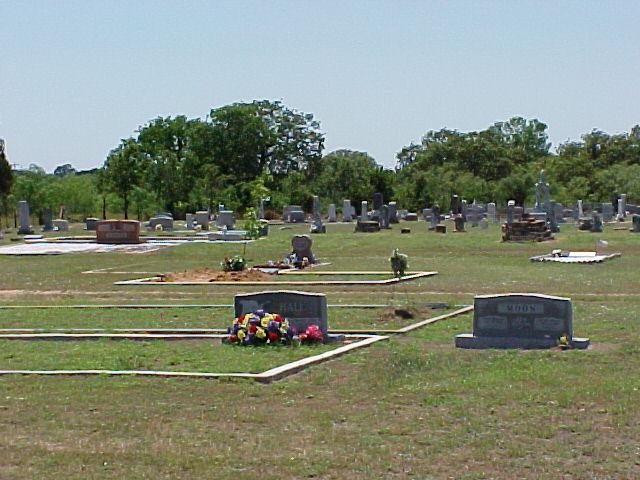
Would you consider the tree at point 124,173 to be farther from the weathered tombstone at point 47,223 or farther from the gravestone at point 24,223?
the gravestone at point 24,223

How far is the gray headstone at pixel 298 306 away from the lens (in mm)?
15969

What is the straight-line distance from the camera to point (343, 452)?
9438mm

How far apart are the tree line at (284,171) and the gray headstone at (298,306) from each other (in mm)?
66932

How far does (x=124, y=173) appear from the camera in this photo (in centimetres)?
9475

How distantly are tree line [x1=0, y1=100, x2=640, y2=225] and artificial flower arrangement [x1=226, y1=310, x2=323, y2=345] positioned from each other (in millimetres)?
67260

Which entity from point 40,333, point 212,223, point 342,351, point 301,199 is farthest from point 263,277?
point 301,199

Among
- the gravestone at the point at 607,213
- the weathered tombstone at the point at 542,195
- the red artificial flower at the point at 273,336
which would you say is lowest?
the red artificial flower at the point at 273,336

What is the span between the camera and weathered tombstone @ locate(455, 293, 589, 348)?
48.7ft

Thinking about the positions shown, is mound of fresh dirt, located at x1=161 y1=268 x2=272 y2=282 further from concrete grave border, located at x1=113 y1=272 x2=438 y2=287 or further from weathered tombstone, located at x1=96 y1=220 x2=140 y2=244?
weathered tombstone, located at x1=96 y1=220 x2=140 y2=244

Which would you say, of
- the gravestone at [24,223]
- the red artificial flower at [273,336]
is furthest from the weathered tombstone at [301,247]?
the gravestone at [24,223]

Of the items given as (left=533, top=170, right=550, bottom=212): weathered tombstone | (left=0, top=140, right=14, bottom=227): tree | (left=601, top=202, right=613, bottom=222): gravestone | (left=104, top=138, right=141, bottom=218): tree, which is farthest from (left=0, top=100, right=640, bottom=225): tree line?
(left=533, top=170, right=550, bottom=212): weathered tombstone

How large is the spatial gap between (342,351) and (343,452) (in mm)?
5322

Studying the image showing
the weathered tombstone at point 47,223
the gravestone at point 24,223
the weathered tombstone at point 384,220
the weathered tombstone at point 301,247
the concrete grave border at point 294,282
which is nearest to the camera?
the concrete grave border at point 294,282

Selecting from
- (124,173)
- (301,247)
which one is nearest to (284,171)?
(124,173)
